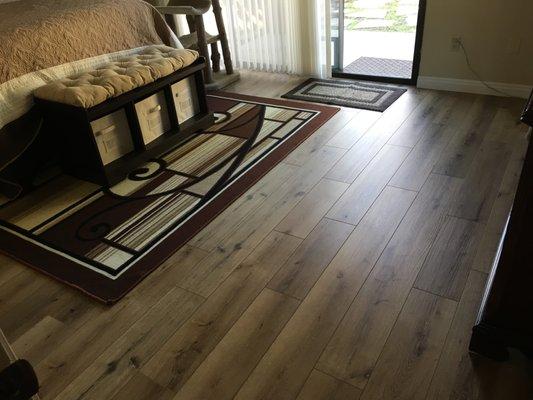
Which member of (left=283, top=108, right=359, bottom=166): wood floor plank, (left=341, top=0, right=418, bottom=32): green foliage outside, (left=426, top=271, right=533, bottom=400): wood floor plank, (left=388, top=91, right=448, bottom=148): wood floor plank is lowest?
(left=388, top=91, right=448, bottom=148): wood floor plank

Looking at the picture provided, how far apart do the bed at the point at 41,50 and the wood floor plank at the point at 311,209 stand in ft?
4.82

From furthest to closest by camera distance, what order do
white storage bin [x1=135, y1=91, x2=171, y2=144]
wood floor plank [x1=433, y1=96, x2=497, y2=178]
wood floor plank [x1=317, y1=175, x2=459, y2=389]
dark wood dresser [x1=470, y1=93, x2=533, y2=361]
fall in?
white storage bin [x1=135, y1=91, x2=171, y2=144] → wood floor plank [x1=433, y1=96, x2=497, y2=178] → wood floor plank [x1=317, y1=175, x2=459, y2=389] → dark wood dresser [x1=470, y1=93, x2=533, y2=361]

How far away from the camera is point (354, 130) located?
113 inches

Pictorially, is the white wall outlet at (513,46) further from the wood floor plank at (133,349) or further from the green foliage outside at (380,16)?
the wood floor plank at (133,349)

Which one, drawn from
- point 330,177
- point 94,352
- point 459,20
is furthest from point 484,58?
point 94,352

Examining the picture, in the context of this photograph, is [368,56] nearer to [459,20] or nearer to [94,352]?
[459,20]

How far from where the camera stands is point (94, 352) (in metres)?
1.49

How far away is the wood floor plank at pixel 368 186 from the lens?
2.08 m

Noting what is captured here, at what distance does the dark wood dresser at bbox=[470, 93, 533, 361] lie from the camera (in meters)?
1.16

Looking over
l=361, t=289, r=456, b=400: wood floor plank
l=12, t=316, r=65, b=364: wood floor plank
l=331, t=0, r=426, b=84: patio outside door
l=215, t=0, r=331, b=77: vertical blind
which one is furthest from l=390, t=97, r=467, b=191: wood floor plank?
l=12, t=316, r=65, b=364: wood floor plank

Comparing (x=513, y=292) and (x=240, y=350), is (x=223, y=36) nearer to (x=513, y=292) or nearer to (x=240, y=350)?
(x=240, y=350)

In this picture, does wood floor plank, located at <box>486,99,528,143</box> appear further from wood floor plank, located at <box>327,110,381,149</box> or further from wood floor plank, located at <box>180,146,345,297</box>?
wood floor plank, located at <box>180,146,345,297</box>

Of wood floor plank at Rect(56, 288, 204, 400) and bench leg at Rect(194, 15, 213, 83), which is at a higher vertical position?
bench leg at Rect(194, 15, 213, 83)

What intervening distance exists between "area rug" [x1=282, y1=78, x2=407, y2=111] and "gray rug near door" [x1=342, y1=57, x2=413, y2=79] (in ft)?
0.76
